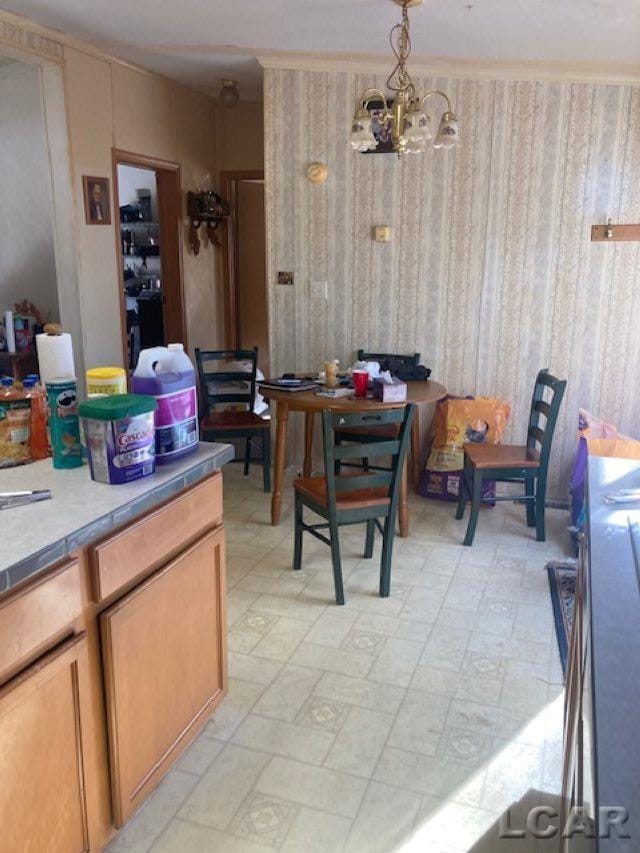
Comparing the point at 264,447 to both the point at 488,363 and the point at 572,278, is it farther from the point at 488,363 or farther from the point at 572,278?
the point at 572,278

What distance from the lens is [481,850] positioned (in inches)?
54.6

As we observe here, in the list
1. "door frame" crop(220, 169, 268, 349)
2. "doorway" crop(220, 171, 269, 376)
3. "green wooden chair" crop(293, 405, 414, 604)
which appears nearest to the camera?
"green wooden chair" crop(293, 405, 414, 604)

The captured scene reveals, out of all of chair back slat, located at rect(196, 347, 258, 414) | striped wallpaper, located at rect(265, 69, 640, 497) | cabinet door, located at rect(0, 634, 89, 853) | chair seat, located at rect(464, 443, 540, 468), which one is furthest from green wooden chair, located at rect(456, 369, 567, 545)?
cabinet door, located at rect(0, 634, 89, 853)

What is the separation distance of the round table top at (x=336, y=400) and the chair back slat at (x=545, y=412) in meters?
0.50

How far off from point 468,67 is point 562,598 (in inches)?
112

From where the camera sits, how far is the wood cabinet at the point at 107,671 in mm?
1340

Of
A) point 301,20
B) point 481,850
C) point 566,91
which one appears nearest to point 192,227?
point 301,20

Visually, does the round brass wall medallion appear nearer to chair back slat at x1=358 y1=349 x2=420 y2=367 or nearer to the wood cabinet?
chair back slat at x1=358 y1=349 x2=420 y2=367

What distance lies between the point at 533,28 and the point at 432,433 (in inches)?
86.4

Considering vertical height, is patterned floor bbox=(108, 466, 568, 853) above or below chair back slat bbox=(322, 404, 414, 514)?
below

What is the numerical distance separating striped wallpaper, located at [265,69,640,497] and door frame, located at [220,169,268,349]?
68.9 inches

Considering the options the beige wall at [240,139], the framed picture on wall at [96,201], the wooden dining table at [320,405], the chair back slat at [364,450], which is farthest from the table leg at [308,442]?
the beige wall at [240,139]

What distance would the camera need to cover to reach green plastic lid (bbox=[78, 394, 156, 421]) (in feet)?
5.31

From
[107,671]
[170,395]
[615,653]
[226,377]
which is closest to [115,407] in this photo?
[170,395]
